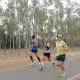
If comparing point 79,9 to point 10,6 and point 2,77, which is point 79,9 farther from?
point 2,77

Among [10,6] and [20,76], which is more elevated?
[10,6]

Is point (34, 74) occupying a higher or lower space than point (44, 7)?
lower

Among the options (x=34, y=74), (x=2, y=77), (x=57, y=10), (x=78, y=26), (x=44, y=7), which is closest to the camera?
(x=2, y=77)

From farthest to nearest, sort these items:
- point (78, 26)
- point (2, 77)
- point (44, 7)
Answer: point (78, 26)
point (44, 7)
point (2, 77)

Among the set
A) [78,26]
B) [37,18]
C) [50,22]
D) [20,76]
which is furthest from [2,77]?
[78,26]

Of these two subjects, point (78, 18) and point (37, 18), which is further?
point (78, 18)

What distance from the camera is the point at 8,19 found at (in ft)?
147

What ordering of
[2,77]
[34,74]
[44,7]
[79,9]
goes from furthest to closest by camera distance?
[79,9]
[44,7]
[34,74]
[2,77]

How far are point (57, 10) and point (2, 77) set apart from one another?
41.4m

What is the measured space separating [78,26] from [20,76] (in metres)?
48.8

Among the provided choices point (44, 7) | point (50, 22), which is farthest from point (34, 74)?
point (50, 22)

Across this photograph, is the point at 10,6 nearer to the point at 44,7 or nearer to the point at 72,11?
the point at 44,7

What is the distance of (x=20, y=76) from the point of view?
11898 millimetres

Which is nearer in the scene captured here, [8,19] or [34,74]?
[34,74]
